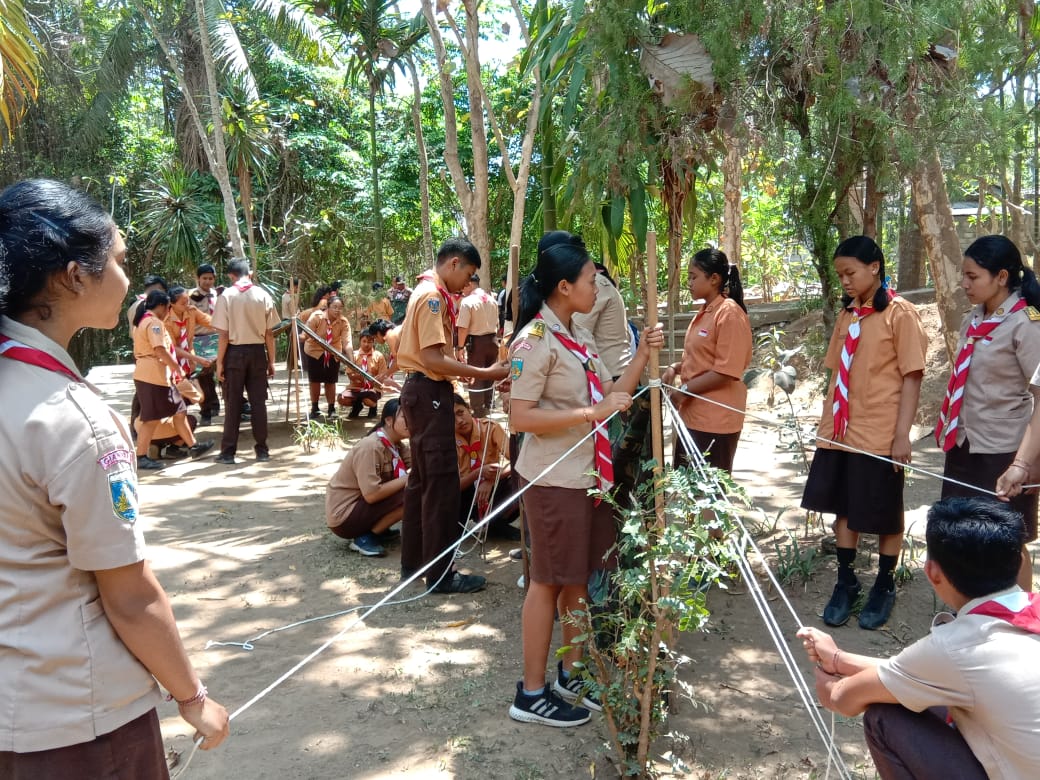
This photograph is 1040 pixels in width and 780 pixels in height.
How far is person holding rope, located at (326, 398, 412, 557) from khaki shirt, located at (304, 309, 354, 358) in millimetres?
4039

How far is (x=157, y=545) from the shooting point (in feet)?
17.0

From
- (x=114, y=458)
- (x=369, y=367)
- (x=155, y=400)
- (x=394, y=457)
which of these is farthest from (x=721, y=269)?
(x=369, y=367)

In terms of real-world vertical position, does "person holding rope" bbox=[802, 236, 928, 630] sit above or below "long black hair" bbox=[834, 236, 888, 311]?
below

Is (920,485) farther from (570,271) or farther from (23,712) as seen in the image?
(23,712)

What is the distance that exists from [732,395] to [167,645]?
3.11 meters

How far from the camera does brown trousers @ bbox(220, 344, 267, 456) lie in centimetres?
742

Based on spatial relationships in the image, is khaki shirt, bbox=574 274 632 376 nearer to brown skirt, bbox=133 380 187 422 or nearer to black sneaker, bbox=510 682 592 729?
black sneaker, bbox=510 682 592 729

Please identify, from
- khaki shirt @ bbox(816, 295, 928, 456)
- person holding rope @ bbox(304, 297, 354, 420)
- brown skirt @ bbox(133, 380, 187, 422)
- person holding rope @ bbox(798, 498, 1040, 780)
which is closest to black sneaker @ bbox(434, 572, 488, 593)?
khaki shirt @ bbox(816, 295, 928, 456)

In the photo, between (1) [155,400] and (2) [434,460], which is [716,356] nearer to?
(2) [434,460]

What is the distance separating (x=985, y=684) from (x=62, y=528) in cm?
176

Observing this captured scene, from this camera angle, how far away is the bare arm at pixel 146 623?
54.7 inches

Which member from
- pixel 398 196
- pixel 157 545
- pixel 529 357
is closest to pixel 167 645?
pixel 529 357

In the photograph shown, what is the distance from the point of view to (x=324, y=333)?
29.5 ft

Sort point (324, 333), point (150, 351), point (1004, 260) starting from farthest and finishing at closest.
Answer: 1. point (324, 333)
2. point (150, 351)
3. point (1004, 260)
